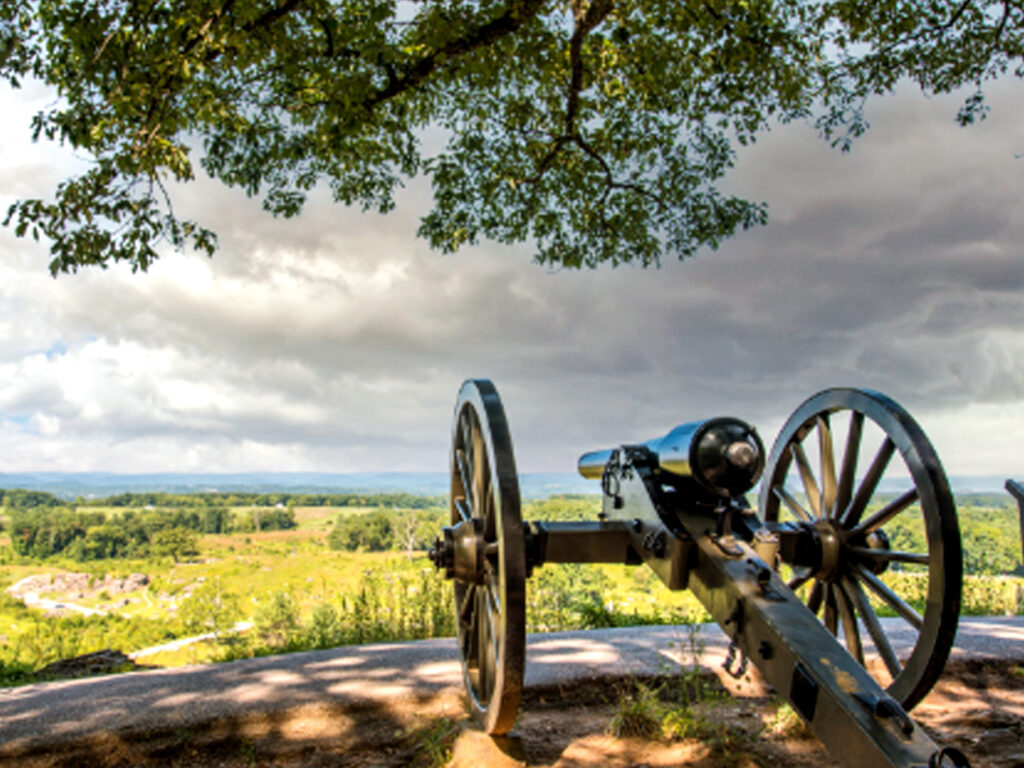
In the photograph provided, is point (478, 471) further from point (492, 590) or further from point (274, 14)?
point (274, 14)

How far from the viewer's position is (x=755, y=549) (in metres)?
2.98

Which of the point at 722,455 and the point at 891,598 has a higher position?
the point at 722,455

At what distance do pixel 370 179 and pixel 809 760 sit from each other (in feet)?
27.9

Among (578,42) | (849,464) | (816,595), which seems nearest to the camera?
(849,464)

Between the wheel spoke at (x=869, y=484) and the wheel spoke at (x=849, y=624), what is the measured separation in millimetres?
359

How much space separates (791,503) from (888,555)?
0.82m

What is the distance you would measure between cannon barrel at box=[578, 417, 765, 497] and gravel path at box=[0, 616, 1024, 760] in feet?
4.30

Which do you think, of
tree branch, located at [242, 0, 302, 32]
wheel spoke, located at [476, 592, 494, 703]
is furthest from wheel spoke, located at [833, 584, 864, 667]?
tree branch, located at [242, 0, 302, 32]

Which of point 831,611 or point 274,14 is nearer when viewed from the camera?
point 831,611

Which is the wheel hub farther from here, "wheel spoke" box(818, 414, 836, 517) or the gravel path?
"wheel spoke" box(818, 414, 836, 517)

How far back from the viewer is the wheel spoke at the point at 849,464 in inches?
142

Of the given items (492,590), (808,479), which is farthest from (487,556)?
(808,479)

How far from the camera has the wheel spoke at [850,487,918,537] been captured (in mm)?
3354

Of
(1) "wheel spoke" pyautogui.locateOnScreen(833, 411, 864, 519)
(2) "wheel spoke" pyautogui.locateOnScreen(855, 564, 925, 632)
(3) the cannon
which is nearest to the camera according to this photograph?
(3) the cannon
